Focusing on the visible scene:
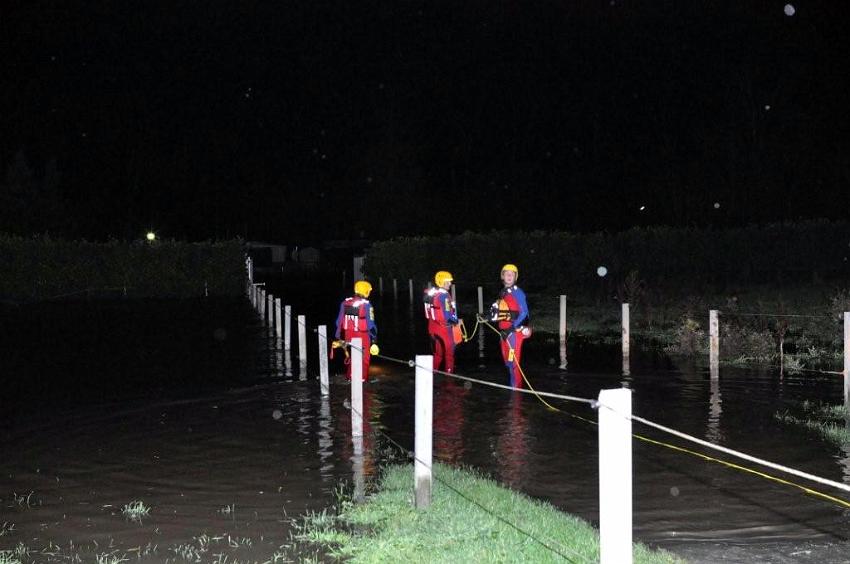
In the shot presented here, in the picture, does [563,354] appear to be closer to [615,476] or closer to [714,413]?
[714,413]

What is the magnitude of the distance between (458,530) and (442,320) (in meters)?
9.15

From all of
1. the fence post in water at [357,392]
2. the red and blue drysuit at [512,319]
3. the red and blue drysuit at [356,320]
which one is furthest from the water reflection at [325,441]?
the red and blue drysuit at [512,319]

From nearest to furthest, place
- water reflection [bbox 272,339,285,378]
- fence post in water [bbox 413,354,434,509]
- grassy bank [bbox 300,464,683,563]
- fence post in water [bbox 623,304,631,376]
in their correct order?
grassy bank [bbox 300,464,683,563]
fence post in water [bbox 413,354,434,509]
water reflection [bbox 272,339,285,378]
fence post in water [bbox 623,304,631,376]

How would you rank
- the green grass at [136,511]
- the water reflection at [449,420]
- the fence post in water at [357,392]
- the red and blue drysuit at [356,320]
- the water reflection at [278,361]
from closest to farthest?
the green grass at [136,511] < the fence post in water at [357,392] < the water reflection at [449,420] < the red and blue drysuit at [356,320] < the water reflection at [278,361]

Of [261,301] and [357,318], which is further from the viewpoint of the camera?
[261,301]

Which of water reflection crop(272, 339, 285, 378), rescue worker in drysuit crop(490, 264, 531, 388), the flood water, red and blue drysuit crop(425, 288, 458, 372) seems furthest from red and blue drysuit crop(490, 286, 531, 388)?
water reflection crop(272, 339, 285, 378)

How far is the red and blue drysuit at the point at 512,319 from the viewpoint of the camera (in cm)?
1427

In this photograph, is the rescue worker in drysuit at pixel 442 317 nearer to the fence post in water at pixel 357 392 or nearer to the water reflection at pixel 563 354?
the water reflection at pixel 563 354

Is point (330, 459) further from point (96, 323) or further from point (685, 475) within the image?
point (96, 323)

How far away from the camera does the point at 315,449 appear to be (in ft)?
34.2

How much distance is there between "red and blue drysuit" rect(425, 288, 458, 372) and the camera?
15.7m

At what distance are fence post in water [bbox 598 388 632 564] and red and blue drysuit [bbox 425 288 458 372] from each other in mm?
10841

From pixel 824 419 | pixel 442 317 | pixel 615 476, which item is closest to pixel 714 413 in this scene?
pixel 824 419

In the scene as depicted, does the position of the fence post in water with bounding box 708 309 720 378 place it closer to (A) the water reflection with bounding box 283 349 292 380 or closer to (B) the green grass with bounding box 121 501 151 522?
(A) the water reflection with bounding box 283 349 292 380
